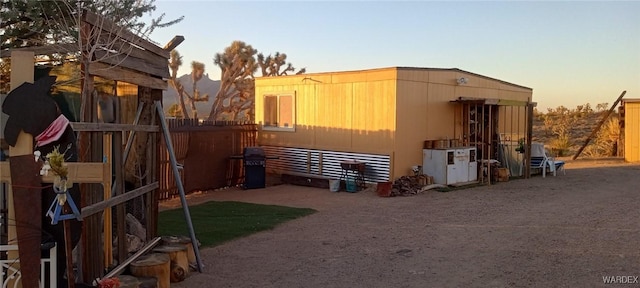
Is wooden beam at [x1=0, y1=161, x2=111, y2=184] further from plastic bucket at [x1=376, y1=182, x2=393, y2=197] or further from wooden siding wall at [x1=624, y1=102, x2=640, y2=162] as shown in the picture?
wooden siding wall at [x1=624, y1=102, x2=640, y2=162]

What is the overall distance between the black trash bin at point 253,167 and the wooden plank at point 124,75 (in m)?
7.95

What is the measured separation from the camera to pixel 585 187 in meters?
13.6

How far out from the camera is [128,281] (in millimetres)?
4973

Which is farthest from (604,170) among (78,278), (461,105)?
(78,278)

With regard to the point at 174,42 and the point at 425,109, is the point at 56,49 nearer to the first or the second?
the point at 174,42

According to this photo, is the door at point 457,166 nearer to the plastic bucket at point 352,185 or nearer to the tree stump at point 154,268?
the plastic bucket at point 352,185

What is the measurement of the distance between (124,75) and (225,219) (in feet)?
15.6

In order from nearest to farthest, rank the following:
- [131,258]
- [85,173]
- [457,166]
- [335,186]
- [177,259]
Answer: [85,173], [131,258], [177,259], [335,186], [457,166]

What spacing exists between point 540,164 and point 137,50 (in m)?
13.7

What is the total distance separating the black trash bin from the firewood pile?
146 inches

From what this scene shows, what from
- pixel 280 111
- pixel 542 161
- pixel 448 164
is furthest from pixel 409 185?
pixel 542 161

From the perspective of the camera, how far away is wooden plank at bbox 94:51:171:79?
490 centimetres

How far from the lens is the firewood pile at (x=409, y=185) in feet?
41.4

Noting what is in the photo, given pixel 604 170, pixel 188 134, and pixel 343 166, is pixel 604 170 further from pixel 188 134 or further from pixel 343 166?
pixel 188 134
